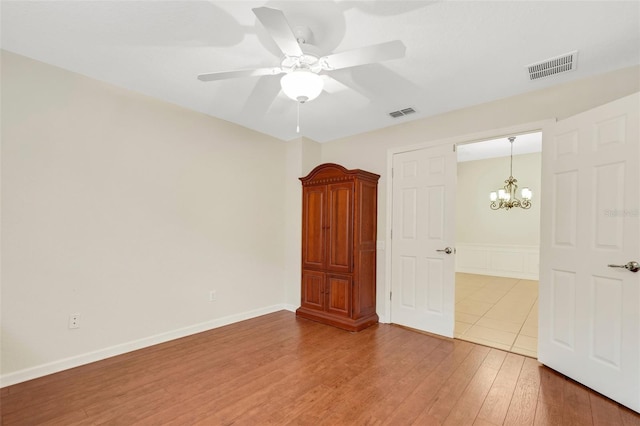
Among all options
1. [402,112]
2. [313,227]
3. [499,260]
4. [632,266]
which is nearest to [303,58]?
[402,112]

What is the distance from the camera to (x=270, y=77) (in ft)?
8.47

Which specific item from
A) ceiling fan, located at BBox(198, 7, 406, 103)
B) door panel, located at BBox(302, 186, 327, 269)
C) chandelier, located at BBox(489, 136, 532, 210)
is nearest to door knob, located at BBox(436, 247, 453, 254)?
door panel, located at BBox(302, 186, 327, 269)

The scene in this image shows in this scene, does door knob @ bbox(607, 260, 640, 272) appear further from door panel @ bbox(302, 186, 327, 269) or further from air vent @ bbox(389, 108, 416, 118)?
door panel @ bbox(302, 186, 327, 269)

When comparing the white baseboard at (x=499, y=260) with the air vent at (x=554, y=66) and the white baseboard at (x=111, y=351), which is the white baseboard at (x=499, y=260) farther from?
the white baseboard at (x=111, y=351)

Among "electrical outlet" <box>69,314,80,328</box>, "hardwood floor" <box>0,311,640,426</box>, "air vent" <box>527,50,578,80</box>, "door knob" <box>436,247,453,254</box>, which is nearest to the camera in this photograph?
"hardwood floor" <box>0,311,640,426</box>

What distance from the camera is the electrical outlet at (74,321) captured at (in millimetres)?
2484

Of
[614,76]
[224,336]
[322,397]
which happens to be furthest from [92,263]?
[614,76]

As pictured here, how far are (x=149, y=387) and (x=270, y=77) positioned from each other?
2.75m

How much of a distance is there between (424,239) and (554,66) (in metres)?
2.01

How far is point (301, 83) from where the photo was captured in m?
1.73

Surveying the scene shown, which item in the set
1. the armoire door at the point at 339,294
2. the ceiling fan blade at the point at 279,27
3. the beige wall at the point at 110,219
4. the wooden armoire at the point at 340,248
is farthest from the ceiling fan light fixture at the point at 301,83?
the armoire door at the point at 339,294

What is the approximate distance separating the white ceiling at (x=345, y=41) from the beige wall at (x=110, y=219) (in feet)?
1.21

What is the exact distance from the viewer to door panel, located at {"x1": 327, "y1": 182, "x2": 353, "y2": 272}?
3535 mm

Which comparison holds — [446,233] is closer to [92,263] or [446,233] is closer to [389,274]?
[389,274]
